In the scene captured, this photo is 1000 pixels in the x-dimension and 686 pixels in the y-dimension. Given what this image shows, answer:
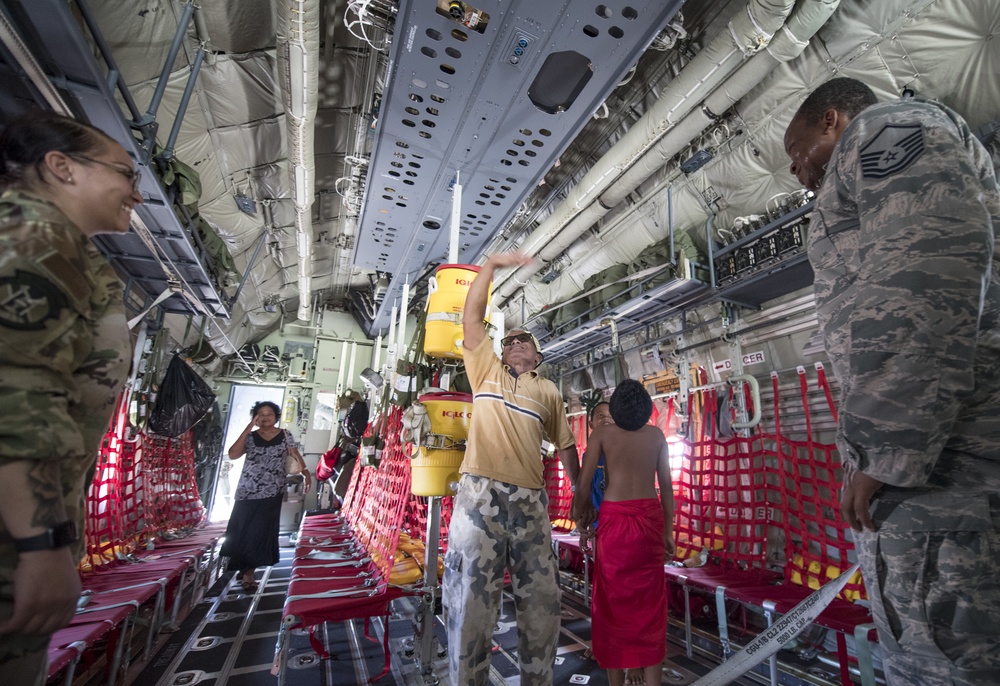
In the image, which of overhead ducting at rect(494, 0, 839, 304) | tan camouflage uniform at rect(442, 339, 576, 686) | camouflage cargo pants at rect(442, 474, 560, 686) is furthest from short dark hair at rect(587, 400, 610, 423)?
camouflage cargo pants at rect(442, 474, 560, 686)

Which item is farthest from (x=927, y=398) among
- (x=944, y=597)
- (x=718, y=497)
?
(x=718, y=497)

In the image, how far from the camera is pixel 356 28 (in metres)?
3.21

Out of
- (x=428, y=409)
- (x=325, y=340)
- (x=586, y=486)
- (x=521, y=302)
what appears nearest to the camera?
(x=428, y=409)

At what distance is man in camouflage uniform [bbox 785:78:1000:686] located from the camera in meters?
0.83

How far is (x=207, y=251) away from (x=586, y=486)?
3.94 metres

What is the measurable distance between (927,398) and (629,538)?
2.22 metres

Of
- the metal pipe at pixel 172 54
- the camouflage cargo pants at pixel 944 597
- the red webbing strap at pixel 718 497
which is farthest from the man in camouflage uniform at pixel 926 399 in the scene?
the red webbing strap at pixel 718 497

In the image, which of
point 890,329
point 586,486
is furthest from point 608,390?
point 890,329

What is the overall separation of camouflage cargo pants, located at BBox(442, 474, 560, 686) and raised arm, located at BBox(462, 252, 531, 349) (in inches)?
28.7

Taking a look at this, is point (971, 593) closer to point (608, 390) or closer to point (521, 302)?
point (608, 390)

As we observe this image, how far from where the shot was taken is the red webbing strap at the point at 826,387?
3415 mm

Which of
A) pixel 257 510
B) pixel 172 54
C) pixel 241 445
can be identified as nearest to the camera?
pixel 172 54

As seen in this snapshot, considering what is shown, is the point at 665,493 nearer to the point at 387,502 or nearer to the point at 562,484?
the point at 387,502

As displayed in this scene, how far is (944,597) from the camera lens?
2.75ft
